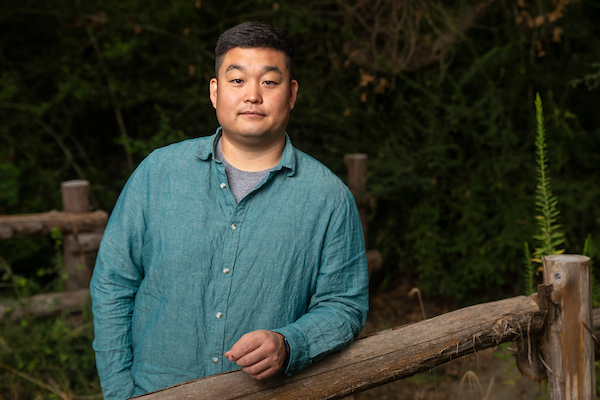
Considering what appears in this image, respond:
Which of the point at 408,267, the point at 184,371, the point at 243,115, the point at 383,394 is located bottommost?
the point at 383,394

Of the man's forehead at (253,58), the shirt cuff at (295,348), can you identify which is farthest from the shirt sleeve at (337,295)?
the man's forehead at (253,58)

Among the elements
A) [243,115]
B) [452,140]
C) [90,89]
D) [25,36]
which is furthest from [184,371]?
[25,36]

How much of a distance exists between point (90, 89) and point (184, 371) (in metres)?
4.49

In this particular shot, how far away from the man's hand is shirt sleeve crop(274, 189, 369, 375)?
8cm

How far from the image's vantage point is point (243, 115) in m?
1.46

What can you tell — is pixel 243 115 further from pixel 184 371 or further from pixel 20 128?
pixel 20 128

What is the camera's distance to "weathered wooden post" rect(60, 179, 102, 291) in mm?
4090

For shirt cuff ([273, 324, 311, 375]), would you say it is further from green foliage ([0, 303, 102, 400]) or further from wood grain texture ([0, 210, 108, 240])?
wood grain texture ([0, 210, 108, 240])

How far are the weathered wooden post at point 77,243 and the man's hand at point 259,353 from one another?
3.14m

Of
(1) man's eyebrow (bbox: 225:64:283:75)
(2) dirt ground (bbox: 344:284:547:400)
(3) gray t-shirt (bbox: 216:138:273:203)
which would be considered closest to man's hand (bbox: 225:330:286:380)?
(3) gray t-shirt (bbox: 216:138:273:203)

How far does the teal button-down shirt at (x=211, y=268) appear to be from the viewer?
4.86 feet

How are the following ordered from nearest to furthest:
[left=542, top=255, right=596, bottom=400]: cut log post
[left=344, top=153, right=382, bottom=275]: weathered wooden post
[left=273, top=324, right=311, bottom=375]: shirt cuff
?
1. [left=273, top=324, right=311, bottom=375]: shirt cuff
2. [left=542, top=255, right=596, bottom=400]: cut log post
3. [left=344, top=153, right=382, bottom=275]: weathered wooden post

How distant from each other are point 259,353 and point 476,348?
914 millimetres

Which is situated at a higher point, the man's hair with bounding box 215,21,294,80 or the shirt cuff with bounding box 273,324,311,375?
the man's hair with bounding box 215,21,294,80
